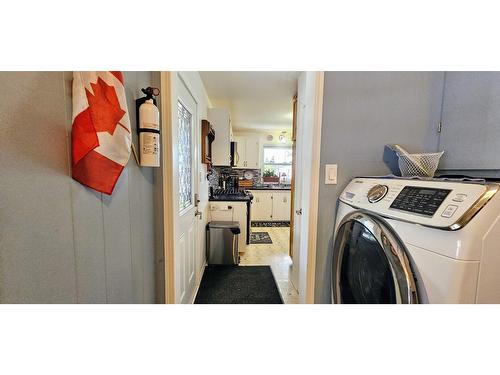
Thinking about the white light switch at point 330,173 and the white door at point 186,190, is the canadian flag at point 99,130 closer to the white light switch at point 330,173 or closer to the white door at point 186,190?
the white door at point 186,190

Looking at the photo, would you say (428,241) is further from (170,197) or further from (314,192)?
(170,197)

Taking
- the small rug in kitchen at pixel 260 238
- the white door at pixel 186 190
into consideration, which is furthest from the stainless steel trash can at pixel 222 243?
the small rug in kitchen at pixel 260 238

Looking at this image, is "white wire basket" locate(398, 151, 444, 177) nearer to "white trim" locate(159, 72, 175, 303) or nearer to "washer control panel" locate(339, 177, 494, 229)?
"washer control panel" locate(339, 177, 494, 229)

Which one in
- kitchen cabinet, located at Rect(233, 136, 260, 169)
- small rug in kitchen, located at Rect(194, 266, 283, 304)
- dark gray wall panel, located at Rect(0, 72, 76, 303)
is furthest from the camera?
kitchen cabinet, located at Rect(233, 136, 260, 169)

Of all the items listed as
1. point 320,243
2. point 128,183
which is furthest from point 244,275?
point 128,183

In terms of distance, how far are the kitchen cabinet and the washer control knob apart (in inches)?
160

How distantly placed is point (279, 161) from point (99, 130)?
5.13m

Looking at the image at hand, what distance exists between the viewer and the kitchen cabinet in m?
4.81

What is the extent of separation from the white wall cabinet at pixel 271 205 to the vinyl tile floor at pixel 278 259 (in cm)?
79

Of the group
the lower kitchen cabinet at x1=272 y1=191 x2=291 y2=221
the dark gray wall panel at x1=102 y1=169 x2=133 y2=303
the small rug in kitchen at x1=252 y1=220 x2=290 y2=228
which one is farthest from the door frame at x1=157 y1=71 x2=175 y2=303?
the lower kitchen cabinet at x1=272 y1=191 x2=291 y2=221

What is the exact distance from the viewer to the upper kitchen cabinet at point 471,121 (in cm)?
79

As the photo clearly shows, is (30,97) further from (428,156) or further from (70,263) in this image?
(428,156)

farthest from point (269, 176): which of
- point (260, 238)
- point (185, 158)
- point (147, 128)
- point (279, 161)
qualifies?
point (147, 128)

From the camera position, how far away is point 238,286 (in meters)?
2.03
